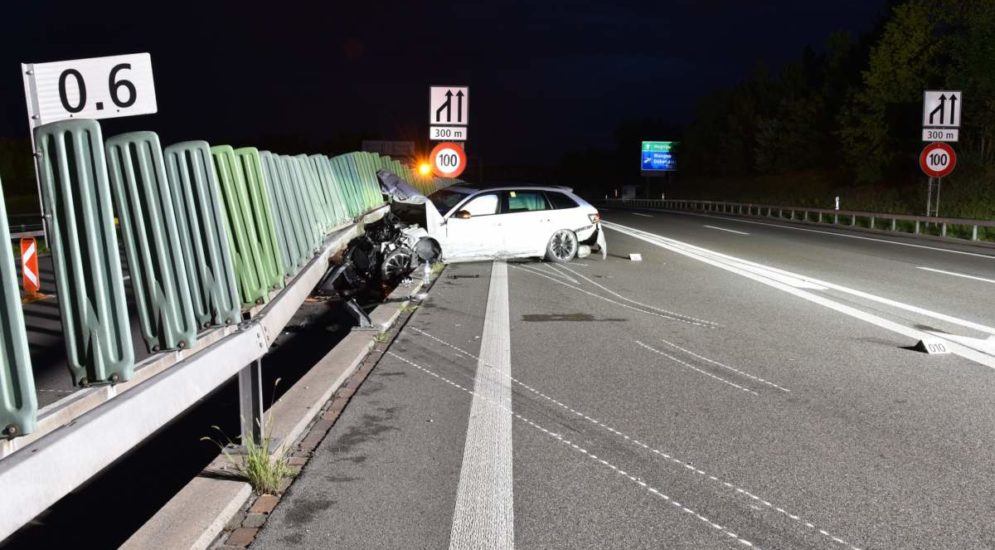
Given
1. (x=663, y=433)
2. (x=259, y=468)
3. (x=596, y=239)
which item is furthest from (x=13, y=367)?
(x=596, y=239)

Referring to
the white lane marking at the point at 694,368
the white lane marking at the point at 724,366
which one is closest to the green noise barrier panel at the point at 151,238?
the white lane marking at the point at 694,368

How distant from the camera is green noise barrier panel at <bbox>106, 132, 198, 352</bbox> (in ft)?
13.4

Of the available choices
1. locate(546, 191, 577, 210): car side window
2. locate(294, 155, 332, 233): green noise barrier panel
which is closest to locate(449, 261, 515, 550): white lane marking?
locate(294, 155, 332, 233): green noise barrier panel

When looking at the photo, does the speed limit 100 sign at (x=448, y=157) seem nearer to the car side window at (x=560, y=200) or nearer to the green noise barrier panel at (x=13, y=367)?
the car side window at (x=560, y=200)

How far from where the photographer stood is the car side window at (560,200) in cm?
1711

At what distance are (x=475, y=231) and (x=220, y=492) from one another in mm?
11773

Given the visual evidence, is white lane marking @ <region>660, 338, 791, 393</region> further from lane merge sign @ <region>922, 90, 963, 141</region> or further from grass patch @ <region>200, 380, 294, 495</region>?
lane merge sign @ <region>922, 90, 963, 141</region>

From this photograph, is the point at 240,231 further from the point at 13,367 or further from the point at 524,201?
the point at 524,201

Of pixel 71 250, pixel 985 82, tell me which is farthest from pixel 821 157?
pixel 71 250

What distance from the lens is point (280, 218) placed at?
7.60 meters

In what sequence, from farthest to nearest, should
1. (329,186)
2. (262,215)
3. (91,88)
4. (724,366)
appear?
1. (329,186)
2. (91,88)
3. (724,366)
4. (262,215)

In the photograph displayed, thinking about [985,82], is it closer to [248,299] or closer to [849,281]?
[849,281]

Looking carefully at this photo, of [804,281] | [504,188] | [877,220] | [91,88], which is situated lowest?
[877,220]

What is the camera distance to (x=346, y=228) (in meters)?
13.9
